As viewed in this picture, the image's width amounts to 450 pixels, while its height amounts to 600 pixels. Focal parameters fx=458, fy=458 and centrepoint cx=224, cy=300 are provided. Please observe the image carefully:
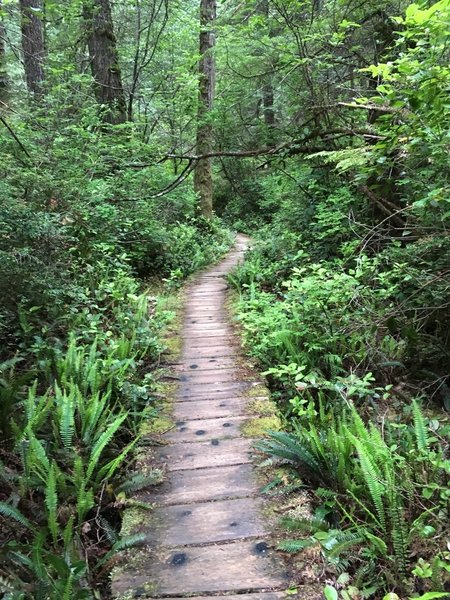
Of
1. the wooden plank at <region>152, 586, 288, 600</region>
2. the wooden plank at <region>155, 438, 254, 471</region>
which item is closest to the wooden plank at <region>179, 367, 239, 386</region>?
the wooden plank at <region>155, 438, 254, 471</region>

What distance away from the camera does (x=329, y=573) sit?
97.6 inches

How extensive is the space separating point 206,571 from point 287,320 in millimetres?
3584

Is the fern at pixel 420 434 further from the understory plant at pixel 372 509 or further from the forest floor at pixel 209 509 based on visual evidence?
the forest floor at pixel 209 509

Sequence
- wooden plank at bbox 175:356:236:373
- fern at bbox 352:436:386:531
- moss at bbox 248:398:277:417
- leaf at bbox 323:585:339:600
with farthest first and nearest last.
A: wooden plank at bbox 175:356:236:373 → moss at bbox 248:398:277:417 → fern at bbox 352:436:386:531 → leaf at bbox 323:585:339:600

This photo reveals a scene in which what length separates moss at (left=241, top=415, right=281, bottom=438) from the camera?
12.9 ft

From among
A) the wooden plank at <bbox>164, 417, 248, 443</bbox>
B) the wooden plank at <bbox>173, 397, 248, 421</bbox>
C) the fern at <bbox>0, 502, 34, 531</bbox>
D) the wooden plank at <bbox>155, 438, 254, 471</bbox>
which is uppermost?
the fern at <bbox>0, 502, 34, 531</bbox>

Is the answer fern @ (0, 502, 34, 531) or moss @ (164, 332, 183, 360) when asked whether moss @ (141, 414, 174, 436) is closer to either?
fern @ (0, 502, 34, 531)

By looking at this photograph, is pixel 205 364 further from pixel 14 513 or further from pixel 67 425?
pixel 14 513

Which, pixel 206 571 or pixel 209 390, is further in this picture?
pixel 209 390

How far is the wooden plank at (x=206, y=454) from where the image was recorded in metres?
3.54

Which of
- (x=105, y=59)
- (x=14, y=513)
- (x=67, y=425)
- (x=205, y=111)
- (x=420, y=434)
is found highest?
(x=105, y=59)

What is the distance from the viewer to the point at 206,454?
12.1 feet

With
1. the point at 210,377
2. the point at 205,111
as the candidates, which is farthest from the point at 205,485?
the point at 205,111

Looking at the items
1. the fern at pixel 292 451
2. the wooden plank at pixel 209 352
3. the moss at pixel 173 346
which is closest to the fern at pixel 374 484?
the fern at pixel 292 451
